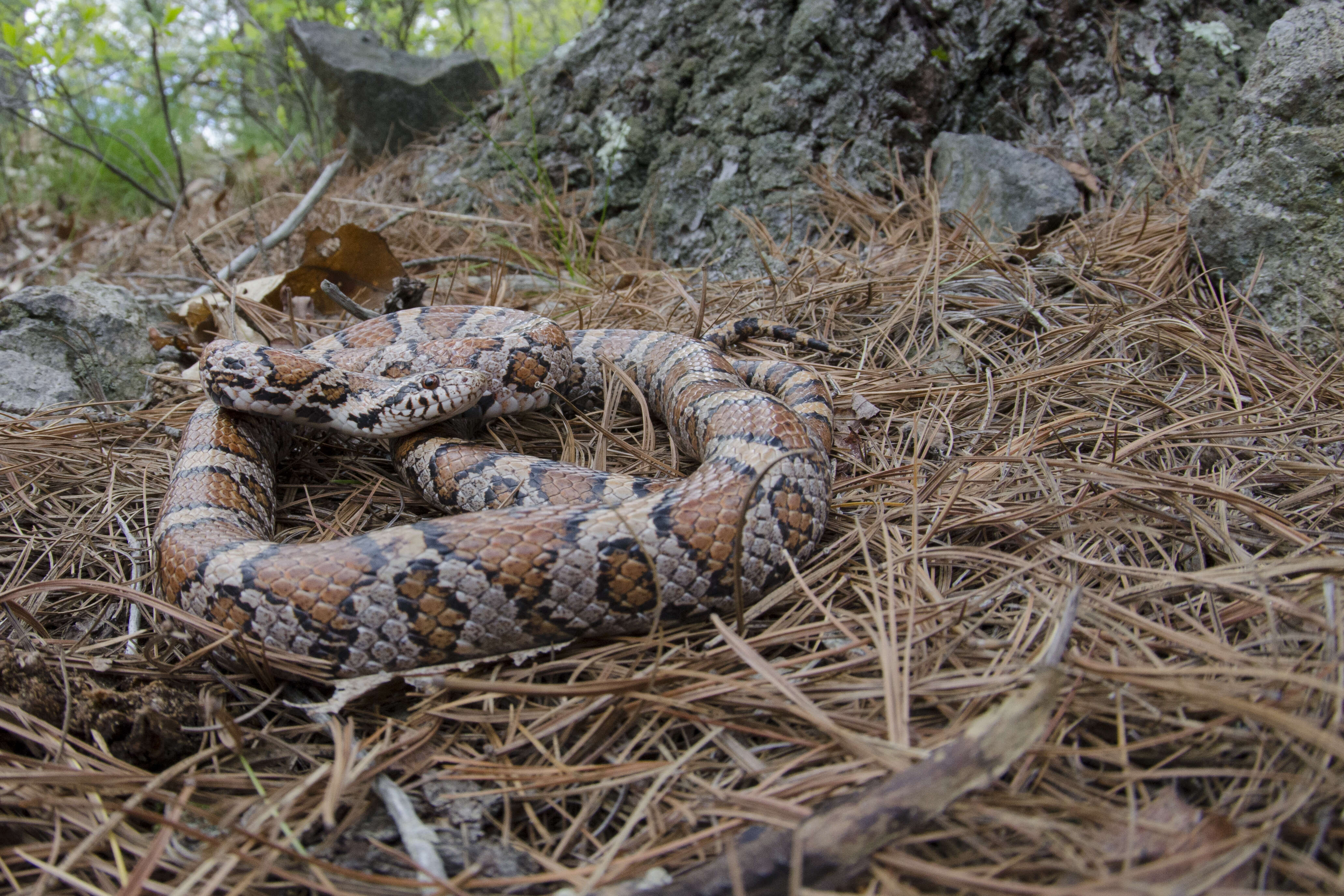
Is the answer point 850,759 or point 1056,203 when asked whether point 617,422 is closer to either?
point 850,759

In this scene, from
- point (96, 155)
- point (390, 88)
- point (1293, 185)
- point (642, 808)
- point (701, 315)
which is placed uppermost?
point (390, 88)

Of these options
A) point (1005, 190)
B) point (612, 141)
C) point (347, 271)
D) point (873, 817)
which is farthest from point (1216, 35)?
point (347, 271)

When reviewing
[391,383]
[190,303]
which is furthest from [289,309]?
[391,383]

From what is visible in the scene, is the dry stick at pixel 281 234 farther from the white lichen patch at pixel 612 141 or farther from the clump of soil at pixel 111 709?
the clump of soil at pixel 111 709

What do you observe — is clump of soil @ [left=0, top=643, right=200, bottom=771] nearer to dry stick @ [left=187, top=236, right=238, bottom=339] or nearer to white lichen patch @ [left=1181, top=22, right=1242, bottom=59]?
dry stick @ [left=187, top=236, right=238, bottom=339]

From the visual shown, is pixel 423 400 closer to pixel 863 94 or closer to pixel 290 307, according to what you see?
pixel 290 307

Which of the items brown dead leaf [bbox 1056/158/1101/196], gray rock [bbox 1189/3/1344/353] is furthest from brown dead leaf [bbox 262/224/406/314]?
gray rock [bbox 1189/3/1344/353]

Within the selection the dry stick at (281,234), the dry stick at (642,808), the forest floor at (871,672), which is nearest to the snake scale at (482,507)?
the forest floor at (871,672)
